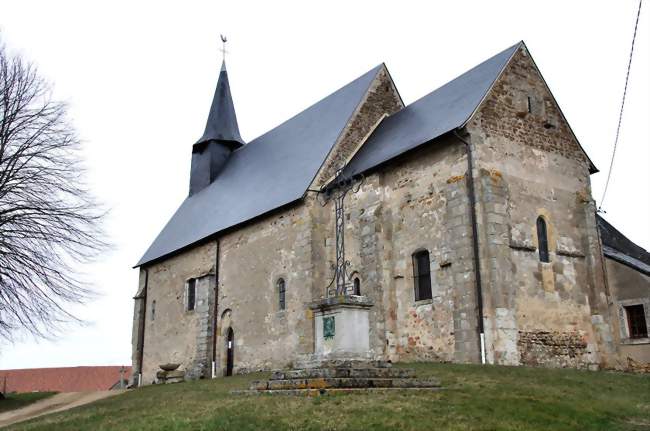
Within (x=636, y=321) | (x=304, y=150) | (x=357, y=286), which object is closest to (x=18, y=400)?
(x=357, y=286)

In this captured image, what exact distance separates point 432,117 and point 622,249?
30.4 ft

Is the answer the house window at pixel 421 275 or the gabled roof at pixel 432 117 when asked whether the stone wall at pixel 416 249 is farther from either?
the gabled roof at pixel 432 117

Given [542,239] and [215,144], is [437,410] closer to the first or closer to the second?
[542,239]

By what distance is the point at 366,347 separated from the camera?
38.9ft

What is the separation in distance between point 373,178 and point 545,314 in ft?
19.6

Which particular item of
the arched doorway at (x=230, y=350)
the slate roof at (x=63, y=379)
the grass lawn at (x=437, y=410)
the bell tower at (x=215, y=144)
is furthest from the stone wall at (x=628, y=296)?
the slate roof at (x=63, y=379)

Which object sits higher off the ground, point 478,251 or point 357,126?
point 357,126

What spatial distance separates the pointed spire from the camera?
30109mm

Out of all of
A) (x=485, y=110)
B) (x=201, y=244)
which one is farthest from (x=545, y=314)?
(x=201, y=244)

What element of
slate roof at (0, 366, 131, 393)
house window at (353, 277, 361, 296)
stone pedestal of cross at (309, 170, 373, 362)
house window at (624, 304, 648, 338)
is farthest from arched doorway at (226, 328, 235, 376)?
slate roof at (0, 366, 131, 393)

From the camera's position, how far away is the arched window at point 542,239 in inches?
650

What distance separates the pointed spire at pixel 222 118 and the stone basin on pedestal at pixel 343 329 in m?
19.2

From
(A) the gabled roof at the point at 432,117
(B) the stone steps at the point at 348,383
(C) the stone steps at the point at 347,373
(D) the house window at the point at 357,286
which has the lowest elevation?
(B) the stone steps at the point at 348,383

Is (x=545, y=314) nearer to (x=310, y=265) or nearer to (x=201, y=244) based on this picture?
(x=310, y=265)
